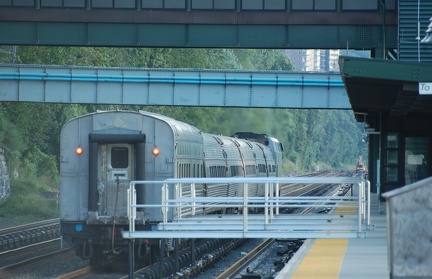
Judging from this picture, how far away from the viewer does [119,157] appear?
21438 millimetres

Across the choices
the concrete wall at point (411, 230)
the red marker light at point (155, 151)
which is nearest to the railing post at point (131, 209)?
the red marker light at point (155, 151)

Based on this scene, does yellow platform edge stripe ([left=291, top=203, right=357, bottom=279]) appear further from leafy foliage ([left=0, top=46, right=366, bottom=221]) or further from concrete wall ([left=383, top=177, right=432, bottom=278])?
leafy foliage ([left=0, top=46, right=366, bottom=221])

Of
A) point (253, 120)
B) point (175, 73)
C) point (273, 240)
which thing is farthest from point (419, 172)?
point (253, 120)

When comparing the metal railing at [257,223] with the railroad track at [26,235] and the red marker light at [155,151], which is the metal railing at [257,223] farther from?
the railroad track at [26,235]

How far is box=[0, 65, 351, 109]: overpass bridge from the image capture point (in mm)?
40750

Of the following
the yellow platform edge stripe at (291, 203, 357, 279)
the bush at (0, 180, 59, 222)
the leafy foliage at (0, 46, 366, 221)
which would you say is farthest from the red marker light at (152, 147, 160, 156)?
the leafy foliage at (0, 46, 366, 221)

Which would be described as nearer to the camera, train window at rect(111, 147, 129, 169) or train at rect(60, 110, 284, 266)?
train at rect(60, 110, 284, 266)

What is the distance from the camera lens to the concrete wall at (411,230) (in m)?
10.6

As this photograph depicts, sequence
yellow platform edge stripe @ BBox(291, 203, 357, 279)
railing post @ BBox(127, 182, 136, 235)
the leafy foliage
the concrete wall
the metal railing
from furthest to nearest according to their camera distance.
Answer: the leafy foliage < railing post @ BBox(127, 182, 136, 235) < the metal railing < yellow platform edge stripe @ BBox(291, 203, 357, 279) < the concrete wall

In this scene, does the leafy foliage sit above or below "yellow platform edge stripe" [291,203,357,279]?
above

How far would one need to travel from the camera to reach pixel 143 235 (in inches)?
623

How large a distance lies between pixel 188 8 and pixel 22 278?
12643 millimetres

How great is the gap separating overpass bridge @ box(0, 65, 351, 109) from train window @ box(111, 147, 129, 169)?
19.4 metres

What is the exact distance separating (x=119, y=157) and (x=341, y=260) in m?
5.91
